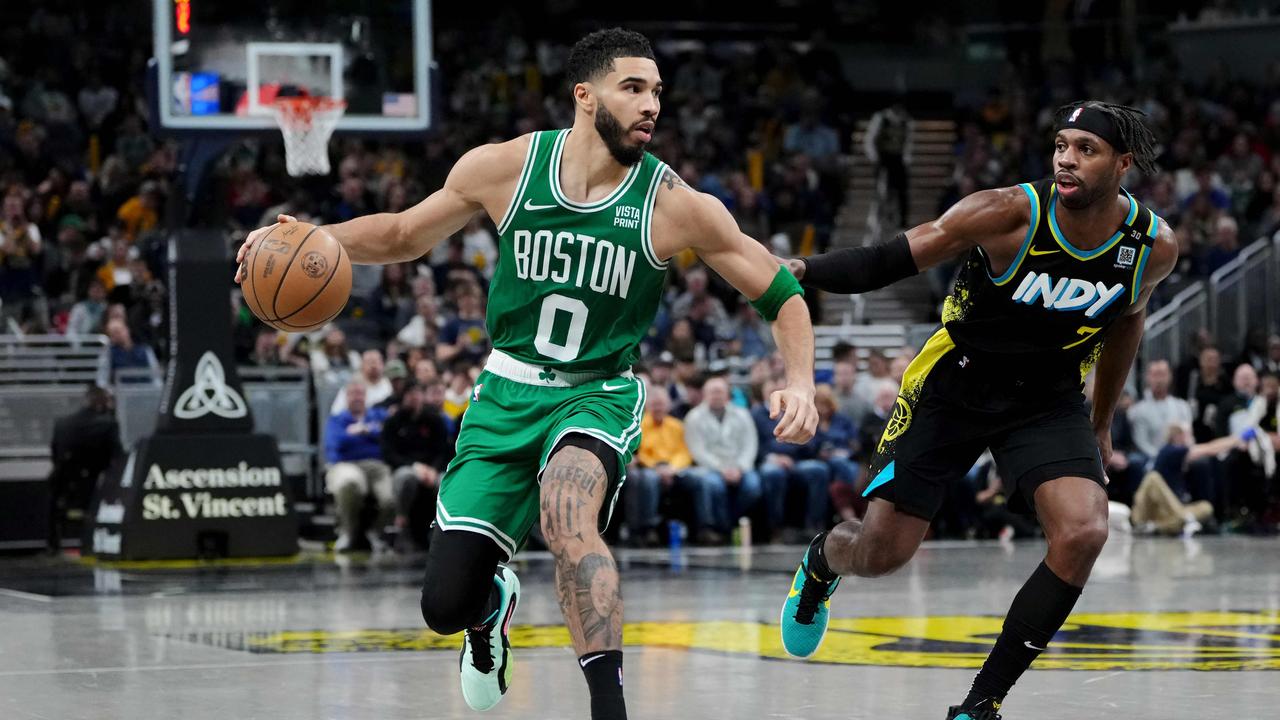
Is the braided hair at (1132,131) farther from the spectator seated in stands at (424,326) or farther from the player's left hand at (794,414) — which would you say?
the spectator seated in stands at (424,326)

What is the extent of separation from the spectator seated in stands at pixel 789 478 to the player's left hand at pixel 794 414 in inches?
446

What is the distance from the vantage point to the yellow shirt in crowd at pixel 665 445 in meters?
16.8

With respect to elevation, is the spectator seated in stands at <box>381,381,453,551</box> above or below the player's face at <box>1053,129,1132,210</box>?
below

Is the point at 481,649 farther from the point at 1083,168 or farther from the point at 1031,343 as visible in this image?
the point at 1083,168

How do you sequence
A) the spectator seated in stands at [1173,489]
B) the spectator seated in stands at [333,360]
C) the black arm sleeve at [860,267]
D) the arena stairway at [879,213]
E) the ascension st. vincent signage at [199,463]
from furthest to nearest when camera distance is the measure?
the arena stairway at [879,213], the spectator seated in stands at [1173,489], the spectator seated in stands at [333,360], the ascension st. vincent signage at [199,463], the black arm sleeve at [860,267]

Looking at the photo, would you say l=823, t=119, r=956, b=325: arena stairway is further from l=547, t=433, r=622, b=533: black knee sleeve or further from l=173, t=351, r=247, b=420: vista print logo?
l=547, t=433, r=622, b=533: black knee sleeve

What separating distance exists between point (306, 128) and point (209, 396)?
2.29 metres

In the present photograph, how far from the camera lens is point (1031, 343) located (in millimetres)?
6926

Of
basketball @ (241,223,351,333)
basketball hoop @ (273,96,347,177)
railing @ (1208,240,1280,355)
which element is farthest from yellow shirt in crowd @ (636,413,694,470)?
basketball @ (241,223,351,333)

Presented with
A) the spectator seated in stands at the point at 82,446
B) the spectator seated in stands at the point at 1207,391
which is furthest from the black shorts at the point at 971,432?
the spectator seated in stands at the point at 1207,391

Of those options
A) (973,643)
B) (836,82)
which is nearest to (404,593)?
(973,643)

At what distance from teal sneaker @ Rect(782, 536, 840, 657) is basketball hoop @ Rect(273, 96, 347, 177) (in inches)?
292

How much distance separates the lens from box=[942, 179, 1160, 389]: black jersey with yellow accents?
6.78 metres

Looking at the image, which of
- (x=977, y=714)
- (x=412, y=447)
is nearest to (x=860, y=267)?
(x=977, y=714)
